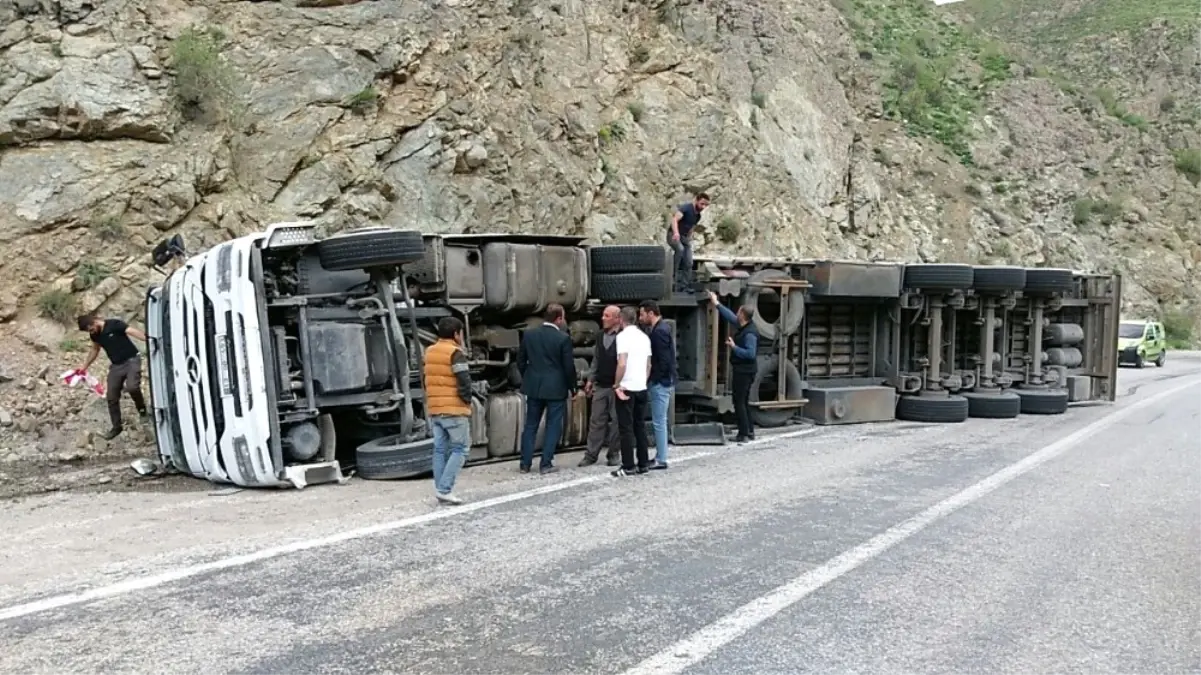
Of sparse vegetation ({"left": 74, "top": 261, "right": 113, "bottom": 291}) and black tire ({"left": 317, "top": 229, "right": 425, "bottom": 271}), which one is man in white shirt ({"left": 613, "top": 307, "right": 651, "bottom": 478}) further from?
sparse vegetation ({"left": 74, "top": 261, "right": 113, "bottom": 291})

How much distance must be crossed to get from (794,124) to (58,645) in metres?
26.7

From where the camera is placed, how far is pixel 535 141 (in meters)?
18.6

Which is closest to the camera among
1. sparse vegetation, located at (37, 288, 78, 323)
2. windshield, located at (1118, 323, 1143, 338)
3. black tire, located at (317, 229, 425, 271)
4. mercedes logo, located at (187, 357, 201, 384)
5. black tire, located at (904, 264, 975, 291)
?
mercedes logo, located at (187, 357, 201, 384)

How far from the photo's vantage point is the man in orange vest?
7434 mm

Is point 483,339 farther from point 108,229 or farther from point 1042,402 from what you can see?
point 1042,402

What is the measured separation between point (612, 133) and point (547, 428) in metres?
14.2

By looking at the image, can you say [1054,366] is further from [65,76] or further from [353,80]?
[65,76]

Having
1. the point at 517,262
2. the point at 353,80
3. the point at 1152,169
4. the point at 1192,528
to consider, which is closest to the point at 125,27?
the point at 353,80

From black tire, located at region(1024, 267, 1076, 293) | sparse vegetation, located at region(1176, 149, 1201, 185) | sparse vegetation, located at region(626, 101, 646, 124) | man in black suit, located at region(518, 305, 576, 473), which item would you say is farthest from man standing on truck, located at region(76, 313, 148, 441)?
sparse vegetation, located at region(1176, 149, 1201, 185)

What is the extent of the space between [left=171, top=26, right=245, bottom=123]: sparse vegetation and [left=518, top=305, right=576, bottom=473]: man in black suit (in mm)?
8021

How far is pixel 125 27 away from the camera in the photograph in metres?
14.3

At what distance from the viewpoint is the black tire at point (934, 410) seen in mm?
13016

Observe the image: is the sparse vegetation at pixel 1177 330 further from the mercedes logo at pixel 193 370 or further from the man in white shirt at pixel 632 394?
the mercedes logo at pixel 193 370

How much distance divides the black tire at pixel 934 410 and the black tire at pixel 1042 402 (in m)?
1.72
